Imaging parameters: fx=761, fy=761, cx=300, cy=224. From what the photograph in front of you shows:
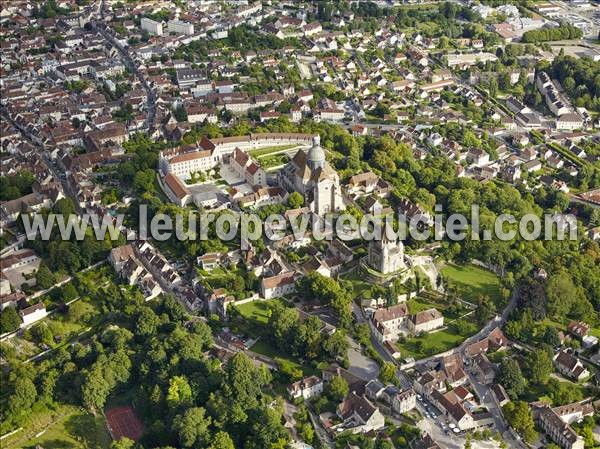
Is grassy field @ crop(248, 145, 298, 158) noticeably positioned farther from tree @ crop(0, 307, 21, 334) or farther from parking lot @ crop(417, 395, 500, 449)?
parking lot @ crop(417, 395, 500, 449)

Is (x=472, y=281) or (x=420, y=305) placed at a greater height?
(x=420, y=305)

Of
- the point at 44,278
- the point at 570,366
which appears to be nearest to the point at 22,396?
the point at 44,278

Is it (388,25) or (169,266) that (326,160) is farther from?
(388,25)

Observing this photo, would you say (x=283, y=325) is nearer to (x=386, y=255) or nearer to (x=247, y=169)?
(x=386, y=255)

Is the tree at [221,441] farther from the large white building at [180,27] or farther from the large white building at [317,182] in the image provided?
the large white building at [180,27]

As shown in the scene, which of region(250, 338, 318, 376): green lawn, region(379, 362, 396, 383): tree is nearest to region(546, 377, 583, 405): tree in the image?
region(379, 362, 396, 383): tree

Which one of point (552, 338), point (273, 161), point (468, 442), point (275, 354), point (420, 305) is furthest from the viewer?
point (273, 161)

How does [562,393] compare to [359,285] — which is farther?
[359,285]

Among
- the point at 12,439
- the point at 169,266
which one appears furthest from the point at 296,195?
the point at 12,439

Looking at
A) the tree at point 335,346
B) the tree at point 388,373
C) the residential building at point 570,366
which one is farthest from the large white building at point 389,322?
the residential building at point 570,366
